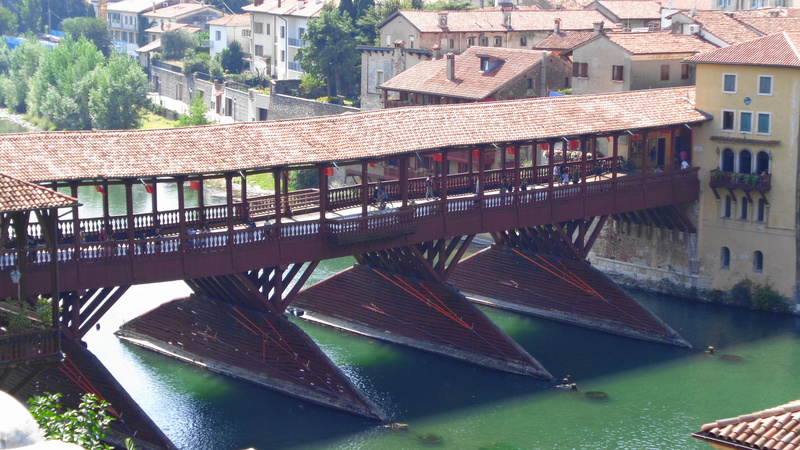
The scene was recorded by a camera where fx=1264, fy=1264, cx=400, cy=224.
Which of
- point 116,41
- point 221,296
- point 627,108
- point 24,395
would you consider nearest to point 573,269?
Result: point 627,108

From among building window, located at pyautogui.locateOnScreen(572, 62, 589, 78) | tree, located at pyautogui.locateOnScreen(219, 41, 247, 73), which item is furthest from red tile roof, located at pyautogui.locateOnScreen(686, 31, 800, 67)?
tree, located at pyautogui.locateOnScreen(219, 41, 247, 73)

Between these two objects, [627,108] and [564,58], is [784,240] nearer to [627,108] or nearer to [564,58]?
[627,108]

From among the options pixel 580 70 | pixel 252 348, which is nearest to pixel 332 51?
pixel 580 70

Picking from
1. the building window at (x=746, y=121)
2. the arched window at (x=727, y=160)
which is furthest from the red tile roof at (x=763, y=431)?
the arched window at (x=727, y=160)

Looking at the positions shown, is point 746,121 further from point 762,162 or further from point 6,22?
point 6,22

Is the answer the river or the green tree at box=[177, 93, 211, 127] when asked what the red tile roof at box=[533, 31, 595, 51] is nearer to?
the green tree at box=[177, 93, 211, 127]

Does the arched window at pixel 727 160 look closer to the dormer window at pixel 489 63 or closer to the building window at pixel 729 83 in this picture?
the building window at pixel 729 83
